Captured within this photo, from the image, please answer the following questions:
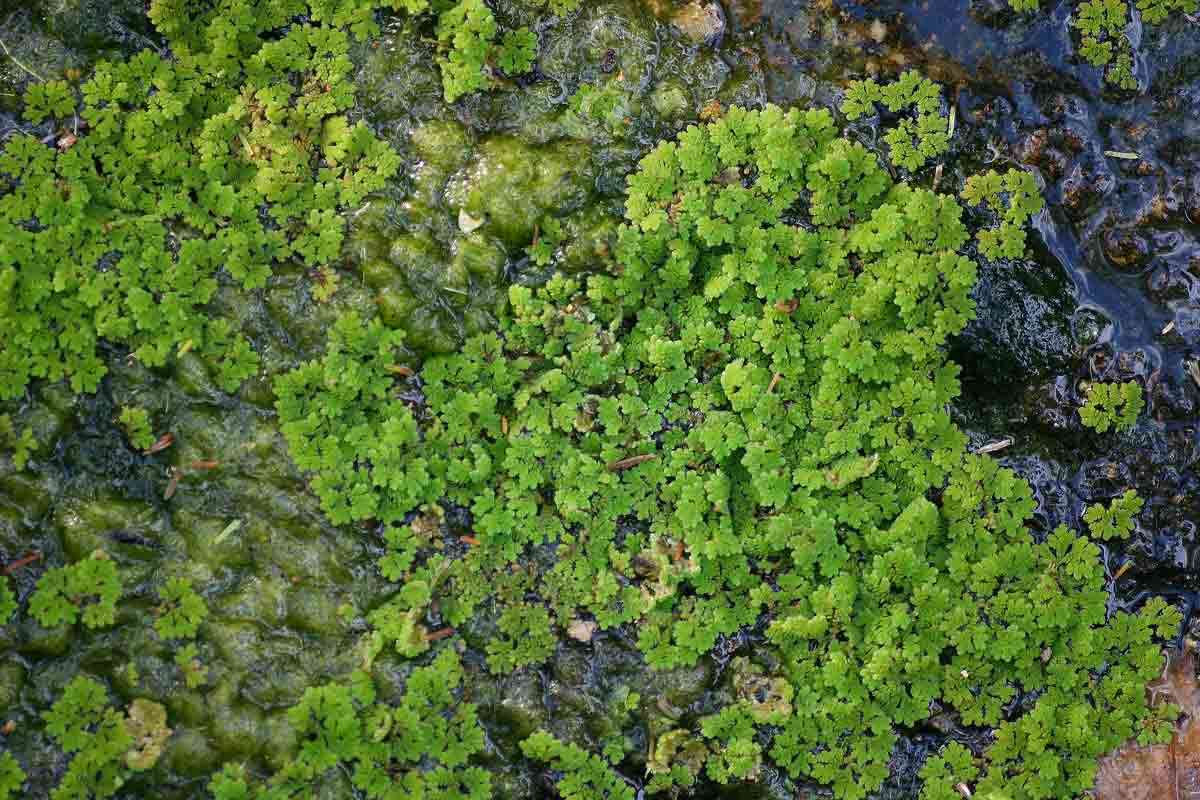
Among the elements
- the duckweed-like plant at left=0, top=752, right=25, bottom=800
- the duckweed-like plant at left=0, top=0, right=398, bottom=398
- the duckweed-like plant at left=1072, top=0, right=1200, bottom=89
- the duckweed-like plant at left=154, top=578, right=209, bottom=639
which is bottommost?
the duckweed-like plant at left=0, top=752, right=25, bottom=800

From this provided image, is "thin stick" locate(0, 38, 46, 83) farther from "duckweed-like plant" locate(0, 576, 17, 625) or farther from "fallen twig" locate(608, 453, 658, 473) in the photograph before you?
"fallen twig" locate(608, 453, 658, 473)

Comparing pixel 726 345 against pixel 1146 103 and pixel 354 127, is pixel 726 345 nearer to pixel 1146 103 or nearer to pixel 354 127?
pixel 354 127

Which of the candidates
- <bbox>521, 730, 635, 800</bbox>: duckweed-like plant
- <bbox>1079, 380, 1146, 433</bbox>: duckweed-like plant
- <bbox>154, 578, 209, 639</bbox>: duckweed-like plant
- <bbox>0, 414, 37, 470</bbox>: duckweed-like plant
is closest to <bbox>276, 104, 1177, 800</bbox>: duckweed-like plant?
<bbox>521, 730, 635, 800</bbox>: duckweed-like plant

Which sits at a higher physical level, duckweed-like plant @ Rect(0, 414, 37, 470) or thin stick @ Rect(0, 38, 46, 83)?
thin stick @ Rect(0, 38, 46, 83)

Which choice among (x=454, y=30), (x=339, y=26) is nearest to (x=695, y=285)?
(x=454, y=30)

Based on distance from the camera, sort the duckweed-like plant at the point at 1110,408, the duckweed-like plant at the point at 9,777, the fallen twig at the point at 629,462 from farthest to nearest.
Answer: the duckweed-like plant at the point at 1110,408 → the fallen twig at the point at 629,462 → the duckweed-like plant at the point at 9,777

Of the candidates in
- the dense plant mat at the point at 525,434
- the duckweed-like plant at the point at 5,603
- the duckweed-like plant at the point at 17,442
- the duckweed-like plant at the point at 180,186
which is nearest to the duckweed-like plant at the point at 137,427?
the dense plant mat at the point at 525,434

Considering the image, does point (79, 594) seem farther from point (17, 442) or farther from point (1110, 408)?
point (1110, 408)

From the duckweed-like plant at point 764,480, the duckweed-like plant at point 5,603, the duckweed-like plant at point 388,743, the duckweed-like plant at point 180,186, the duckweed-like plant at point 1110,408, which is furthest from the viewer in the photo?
the duckweed-like plant at point 1110,408

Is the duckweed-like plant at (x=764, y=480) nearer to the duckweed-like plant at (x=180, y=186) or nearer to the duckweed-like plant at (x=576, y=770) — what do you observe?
the duckweed-like plant at (x=576, y=770)
